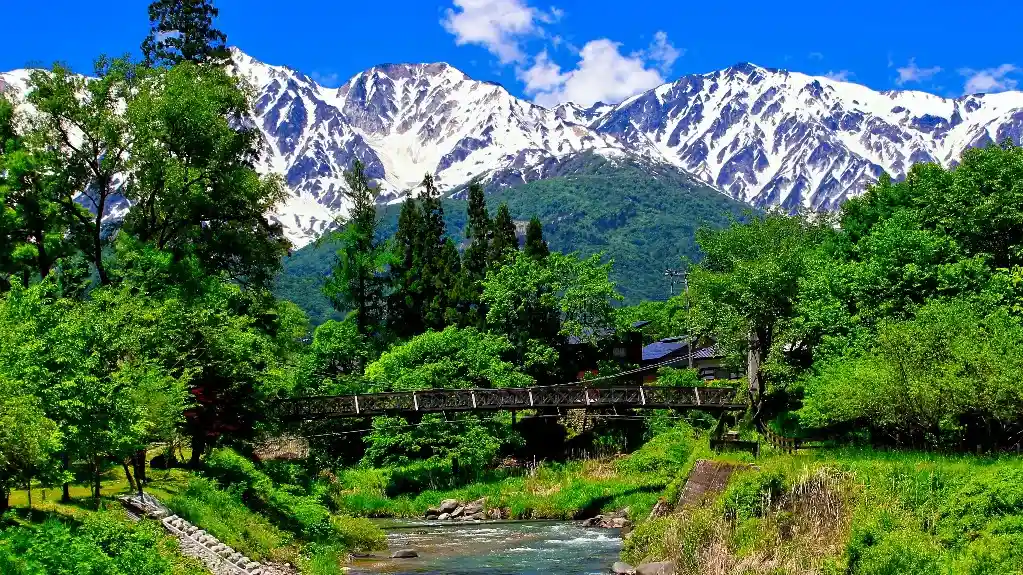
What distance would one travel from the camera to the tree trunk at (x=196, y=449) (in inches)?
1414

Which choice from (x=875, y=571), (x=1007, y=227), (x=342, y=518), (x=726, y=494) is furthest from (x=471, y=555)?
(x=1007, y=227)

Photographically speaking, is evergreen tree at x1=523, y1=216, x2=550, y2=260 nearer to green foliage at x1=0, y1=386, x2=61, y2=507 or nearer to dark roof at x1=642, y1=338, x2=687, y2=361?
dark roof at x1=642, y1=338, x2=687, y2=361

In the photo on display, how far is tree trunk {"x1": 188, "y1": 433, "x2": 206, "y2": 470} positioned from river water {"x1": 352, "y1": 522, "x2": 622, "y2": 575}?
693 cm

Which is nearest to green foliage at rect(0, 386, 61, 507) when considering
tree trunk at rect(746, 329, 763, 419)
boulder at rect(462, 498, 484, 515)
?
boulder at rect(462, 498, 484, 515)

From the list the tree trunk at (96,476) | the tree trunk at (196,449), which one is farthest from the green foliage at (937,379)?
the tree trunk at (96,476)

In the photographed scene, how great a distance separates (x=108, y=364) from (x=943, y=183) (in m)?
39.9

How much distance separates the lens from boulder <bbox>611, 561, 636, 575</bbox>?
3073cm

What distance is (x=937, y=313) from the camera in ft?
121

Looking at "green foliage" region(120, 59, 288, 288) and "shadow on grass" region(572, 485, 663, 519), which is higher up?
"green foliage" region(120, 59, 288, 288)

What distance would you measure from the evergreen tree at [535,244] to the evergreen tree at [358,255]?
12.5m

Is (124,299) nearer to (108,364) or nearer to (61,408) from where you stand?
(108,364)

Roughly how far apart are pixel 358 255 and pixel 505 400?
73.6 ft

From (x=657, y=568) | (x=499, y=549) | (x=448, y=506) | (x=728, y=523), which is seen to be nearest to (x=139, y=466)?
(x=499, y=549)

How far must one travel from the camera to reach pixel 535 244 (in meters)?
81.3
